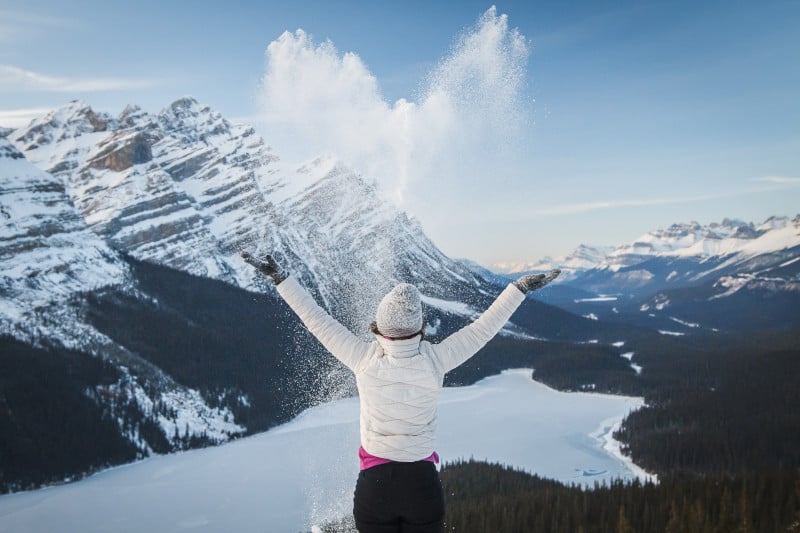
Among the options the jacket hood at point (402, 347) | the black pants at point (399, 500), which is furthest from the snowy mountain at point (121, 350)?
the jacket hood at point (402, 347)

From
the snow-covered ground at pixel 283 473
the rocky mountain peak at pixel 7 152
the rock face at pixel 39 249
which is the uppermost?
the rocky mountain peak at pixel 7 152

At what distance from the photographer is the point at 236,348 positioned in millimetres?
134250

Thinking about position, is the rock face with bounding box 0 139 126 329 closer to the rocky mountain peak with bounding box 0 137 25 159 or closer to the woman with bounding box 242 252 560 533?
→ the rocky mountain peak with bounding box 0 137 25 159

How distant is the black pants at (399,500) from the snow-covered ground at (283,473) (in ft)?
162

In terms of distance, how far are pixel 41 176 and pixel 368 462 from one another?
17360 cm

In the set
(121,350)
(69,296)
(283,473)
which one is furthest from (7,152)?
(283,473)

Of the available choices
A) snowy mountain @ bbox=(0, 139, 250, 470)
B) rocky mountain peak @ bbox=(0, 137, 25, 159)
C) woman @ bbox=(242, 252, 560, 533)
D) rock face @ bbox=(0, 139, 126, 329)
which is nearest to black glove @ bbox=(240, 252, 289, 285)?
woman @ bbox=(242, 252, 560, 533)

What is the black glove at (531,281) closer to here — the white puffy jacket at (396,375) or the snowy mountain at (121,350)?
the white puffy jacket at (396,375)

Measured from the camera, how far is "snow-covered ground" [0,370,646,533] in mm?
59719

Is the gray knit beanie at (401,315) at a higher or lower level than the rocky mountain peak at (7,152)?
lower

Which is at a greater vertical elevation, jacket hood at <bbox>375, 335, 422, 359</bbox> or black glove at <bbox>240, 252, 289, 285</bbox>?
black glove at <bbox>240, 252, 289, 285</bbox>

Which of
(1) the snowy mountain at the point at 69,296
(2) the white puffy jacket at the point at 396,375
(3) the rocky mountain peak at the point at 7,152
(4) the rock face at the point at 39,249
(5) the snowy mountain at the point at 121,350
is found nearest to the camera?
(2) the white puffy jacket at the point at 396,375

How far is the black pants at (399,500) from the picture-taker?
4906mm

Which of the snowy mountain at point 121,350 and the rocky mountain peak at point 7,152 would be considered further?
the rocky mountain peak at point 7,152
